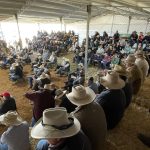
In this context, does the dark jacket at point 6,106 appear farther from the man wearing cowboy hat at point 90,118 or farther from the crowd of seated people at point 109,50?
the crowd of seated people at point 109,50

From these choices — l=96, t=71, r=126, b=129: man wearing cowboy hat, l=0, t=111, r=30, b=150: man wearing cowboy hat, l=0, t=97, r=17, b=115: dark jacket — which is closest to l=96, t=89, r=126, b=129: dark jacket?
l=96, t=71, r=126, b=129: man wearing cowboy hat

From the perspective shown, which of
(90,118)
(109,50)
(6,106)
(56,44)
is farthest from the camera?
(56,44)

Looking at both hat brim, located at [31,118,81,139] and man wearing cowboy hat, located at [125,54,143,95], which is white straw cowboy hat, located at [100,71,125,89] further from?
hat brim, located at [31,118,81,139]

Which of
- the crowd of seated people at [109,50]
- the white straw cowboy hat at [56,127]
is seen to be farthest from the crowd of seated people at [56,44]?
the white straw cowboy hat at [56,127]

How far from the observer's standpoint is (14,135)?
3129 mm

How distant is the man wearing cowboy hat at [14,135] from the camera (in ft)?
10.2

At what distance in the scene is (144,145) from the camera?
3.64m

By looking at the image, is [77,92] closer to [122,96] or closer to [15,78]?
[122,96]

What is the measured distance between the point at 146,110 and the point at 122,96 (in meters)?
1.71

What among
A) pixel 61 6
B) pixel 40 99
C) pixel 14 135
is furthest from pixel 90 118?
pixel 61 6

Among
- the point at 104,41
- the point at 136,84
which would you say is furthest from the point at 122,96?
the point at 104,41

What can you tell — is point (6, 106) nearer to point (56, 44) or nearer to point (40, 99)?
point (40, 99)

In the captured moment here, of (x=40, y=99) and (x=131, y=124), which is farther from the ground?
(x=40, y=99)

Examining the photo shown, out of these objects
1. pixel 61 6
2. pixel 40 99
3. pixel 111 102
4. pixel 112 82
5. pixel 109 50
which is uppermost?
pixel 61 6
